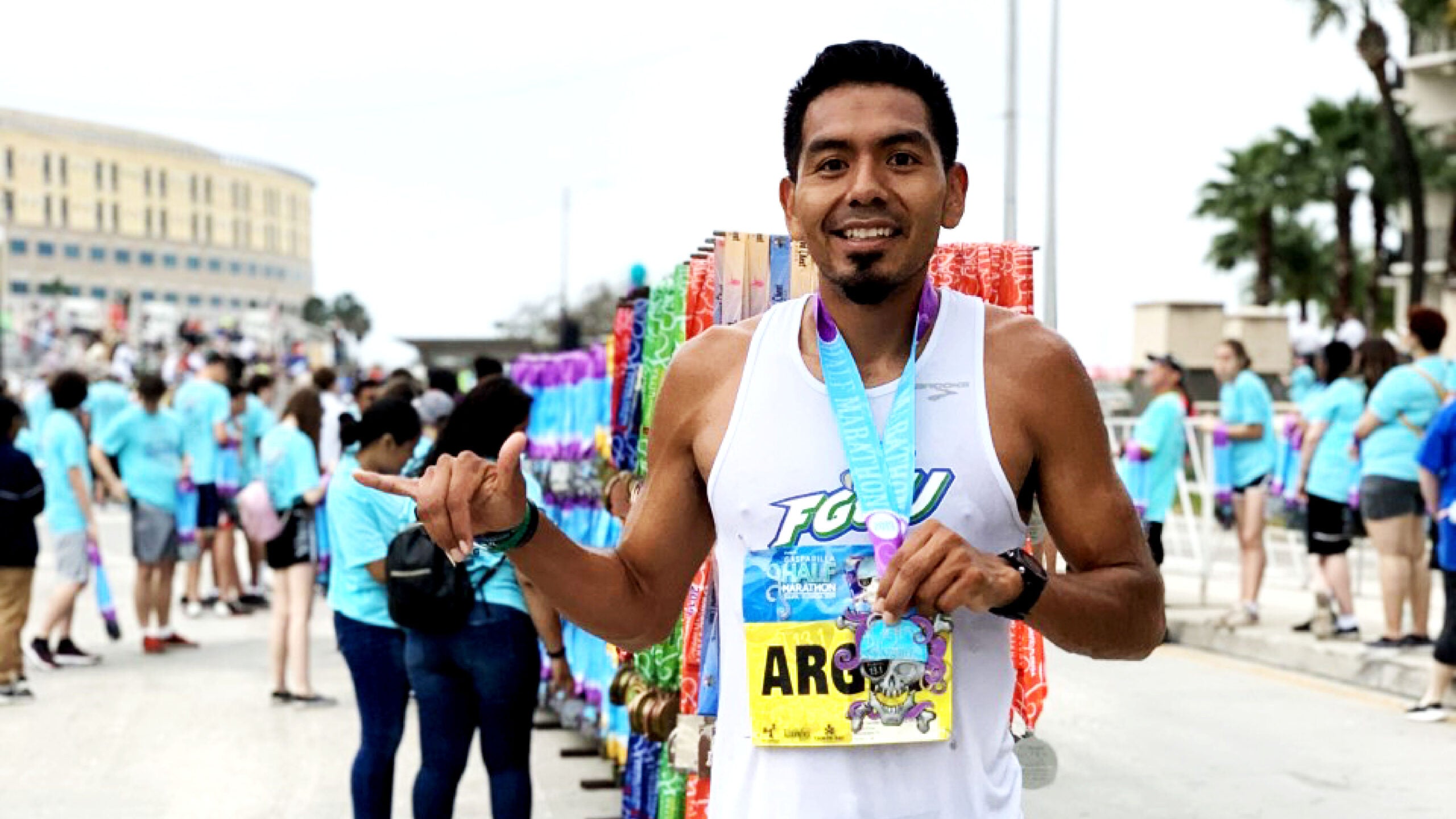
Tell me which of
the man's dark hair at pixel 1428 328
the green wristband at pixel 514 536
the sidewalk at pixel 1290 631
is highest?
the man's dark hair at pixel 1428 328

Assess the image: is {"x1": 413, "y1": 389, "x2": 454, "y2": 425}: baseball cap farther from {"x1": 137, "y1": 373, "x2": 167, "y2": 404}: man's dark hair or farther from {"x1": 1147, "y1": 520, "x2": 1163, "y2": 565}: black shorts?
{"x1": 1147, "y1": 520, "x2": 1163, "y2": 565}: black shorts

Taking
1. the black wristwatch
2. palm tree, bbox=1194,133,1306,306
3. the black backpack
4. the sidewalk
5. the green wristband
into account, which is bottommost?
the sidewalk

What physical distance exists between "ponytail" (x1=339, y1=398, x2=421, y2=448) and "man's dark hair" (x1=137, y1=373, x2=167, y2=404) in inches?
248

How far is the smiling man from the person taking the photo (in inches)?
101

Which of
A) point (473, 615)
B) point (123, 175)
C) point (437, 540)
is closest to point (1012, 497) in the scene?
point (437, 540)

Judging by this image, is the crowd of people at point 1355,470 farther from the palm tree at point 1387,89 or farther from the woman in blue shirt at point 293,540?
the palm tree at point 1387,89

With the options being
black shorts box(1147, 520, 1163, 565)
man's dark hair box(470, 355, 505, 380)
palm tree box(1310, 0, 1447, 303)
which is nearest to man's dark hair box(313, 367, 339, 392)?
man's dark hair box(470, 355, 505, 380)

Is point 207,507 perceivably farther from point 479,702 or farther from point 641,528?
point 641,528

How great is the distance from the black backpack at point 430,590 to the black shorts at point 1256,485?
7.54 meters

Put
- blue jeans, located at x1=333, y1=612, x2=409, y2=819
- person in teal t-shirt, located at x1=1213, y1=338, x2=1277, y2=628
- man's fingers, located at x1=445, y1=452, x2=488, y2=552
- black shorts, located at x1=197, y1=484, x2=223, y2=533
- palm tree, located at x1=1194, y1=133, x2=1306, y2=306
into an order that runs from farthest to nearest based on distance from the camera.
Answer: palm tree, located at x1=1194, y1=133, x2=1306, y2=306 → black shorts, located at x1=197, y1=484, x2=223, y2=533 → person in teal t-shirt, located at x1=1213, y1=338, x2=1277, y2=628 → blue jeans, located at x1=333, y1=612, x2=409, y2=819 → man's fingers, located at x1=445, y1=452, x2=488, y2=552

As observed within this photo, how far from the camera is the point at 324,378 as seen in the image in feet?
45.6

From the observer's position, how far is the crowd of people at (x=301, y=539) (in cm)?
596

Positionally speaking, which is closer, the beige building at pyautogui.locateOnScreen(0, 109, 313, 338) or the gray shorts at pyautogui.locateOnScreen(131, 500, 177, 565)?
the gray shorts at pyautogui.locateOnScreen(131, 500, 177, 565)

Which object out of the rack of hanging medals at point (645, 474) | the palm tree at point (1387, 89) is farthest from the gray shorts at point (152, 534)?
the palm tree at point (1387, 89)
